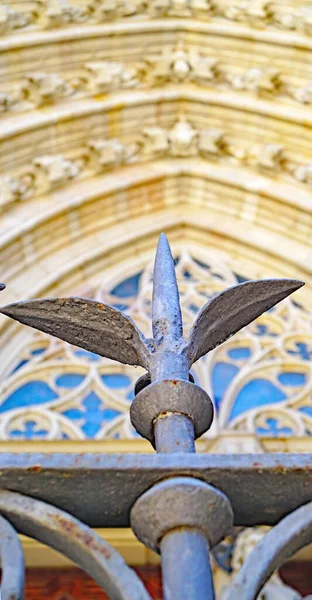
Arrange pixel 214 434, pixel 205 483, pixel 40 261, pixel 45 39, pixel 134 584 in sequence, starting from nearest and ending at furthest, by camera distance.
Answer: pixel 134 584
pixel 205 483
pixel 214 434
pixel 40 261
pixel 45 39

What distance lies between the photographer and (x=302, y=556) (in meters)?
4.30

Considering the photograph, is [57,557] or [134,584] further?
[57,557]

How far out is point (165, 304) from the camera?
5.90 ft

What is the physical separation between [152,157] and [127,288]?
140cm

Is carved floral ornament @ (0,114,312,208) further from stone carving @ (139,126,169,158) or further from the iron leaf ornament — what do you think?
the iron leaf ornament

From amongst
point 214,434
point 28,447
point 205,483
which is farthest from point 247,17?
point 205,483

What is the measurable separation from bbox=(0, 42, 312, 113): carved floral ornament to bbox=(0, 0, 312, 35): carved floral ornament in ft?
1.22

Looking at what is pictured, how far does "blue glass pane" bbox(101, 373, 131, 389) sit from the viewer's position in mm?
5609

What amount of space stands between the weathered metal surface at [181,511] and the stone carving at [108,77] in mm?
6357

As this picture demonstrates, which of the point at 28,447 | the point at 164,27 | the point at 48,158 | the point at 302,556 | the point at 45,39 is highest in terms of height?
the point at 164,27

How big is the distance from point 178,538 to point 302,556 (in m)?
3.27

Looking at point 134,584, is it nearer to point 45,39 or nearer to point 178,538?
point 178,538

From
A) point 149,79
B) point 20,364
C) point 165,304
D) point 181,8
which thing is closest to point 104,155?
point 149,79

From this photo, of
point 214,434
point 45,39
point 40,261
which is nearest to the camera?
point 214,434
